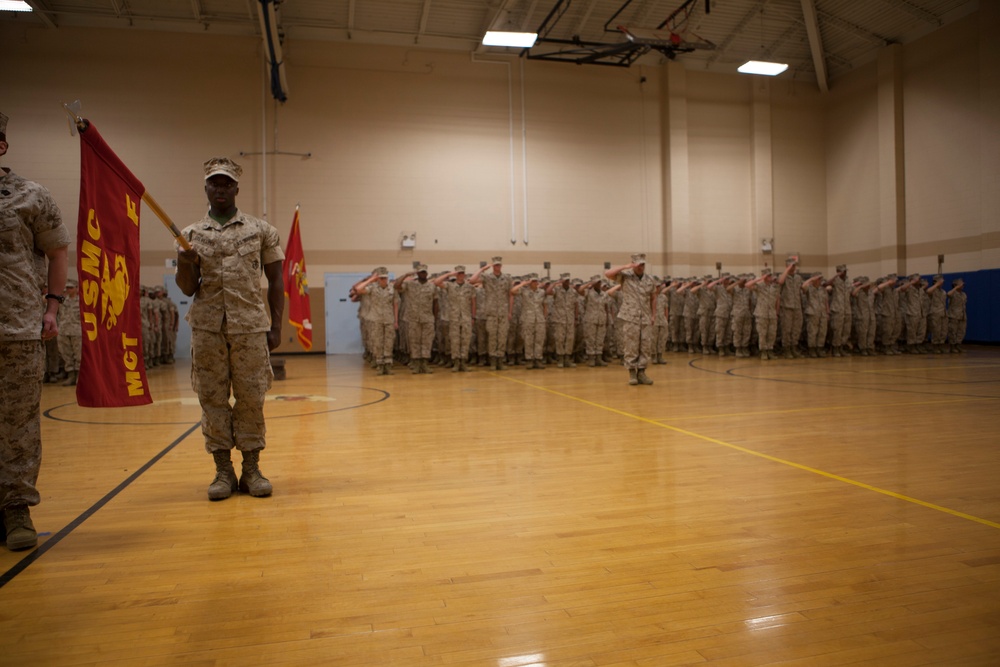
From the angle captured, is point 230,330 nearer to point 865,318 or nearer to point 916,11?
point 865,318

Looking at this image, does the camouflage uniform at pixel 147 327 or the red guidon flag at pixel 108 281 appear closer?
the red guidon flag at pixel 108 281

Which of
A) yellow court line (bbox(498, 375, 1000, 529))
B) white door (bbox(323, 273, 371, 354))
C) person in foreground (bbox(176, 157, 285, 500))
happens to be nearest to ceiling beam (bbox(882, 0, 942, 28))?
white door (bbox(323, 273, 371, 354))

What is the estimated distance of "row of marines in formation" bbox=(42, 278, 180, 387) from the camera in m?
10.2

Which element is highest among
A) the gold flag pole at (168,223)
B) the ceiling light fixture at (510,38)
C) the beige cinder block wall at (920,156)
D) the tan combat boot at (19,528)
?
the ceiling light fixture at (510,38)

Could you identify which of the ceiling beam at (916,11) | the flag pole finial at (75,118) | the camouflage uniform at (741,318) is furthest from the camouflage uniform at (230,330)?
the ceiling beam at (916,11)

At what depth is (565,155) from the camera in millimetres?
18203

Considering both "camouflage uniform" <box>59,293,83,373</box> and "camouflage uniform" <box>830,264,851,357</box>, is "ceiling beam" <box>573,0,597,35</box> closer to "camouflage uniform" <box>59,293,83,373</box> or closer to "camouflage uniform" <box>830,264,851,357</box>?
"camouflage uniform" <box>830,264,851,357</box>

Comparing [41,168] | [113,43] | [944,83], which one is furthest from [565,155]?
[41,168]

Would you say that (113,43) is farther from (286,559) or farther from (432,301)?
(286,559)

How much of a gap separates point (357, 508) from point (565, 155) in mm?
16155

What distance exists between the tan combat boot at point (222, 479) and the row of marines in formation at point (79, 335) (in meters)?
5.03

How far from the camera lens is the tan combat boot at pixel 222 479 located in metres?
3.53

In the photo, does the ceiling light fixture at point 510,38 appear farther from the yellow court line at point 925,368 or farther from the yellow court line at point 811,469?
the yellow court line at point 811,469

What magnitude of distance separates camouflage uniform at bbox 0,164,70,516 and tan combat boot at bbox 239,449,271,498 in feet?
3.26
